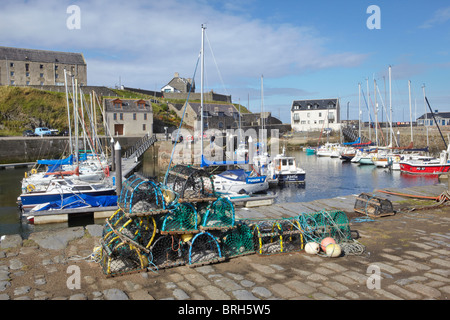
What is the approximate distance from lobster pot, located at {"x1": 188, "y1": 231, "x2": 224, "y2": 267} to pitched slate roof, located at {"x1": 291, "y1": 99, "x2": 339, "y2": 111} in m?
73.2

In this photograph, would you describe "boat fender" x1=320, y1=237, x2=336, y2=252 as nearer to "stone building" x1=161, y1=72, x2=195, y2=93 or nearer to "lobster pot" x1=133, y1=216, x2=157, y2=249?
"lobster pot" x1=133, y1=216, x2=157, y2=249

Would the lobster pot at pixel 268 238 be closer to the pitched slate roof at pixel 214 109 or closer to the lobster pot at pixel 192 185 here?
the lobster pot at pixel 192 185

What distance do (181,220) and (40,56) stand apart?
7576 cm

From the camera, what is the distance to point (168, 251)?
7.29 metres

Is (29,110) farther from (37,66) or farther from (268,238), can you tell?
(268,238)

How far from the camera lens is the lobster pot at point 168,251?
7.08 m

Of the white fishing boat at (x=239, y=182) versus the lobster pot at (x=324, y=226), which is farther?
the white fishing boat at (x=239, y=182)

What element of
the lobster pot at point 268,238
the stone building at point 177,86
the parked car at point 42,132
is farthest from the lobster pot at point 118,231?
the stone building at point 177,86

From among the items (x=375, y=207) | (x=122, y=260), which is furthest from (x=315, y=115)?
(x=122, y=260)

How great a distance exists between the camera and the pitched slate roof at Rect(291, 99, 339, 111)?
Answer: 75.9 m

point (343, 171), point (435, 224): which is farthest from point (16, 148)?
point (435, 224)

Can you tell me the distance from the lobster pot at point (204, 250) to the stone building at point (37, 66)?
6592 centimetres

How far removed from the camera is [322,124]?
75.1 m
